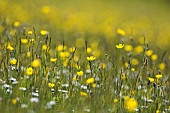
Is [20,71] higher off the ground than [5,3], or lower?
lower

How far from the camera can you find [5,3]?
410 inches

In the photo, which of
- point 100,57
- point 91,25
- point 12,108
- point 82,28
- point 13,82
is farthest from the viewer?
point 91,25

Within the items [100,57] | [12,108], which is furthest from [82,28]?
[12,108]

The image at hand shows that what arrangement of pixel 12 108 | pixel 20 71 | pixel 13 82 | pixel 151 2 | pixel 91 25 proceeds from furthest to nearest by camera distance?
1. pixel 151 2
2. pixel 91 25
3. pixel 20 71
4. pixel 13 82
5. pixel 12 108

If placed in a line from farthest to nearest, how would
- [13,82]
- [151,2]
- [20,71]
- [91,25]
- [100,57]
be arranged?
[151,2], [91,25], [100,57], [20,71], [13,82]

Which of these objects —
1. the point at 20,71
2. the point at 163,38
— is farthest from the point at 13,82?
the point at 163,38

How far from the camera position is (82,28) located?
10.3m

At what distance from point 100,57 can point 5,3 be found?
417cm

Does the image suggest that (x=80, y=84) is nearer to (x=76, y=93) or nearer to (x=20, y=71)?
(x=76, y=93)

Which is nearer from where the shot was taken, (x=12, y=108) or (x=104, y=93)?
(x=12, y=108)

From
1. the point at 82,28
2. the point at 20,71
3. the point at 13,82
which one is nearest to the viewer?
the point at 13,82

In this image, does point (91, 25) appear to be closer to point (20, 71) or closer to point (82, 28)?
point (82, 28)

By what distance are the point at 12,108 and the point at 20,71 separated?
2.64 ft

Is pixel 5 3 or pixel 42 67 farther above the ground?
pixel 5 3
